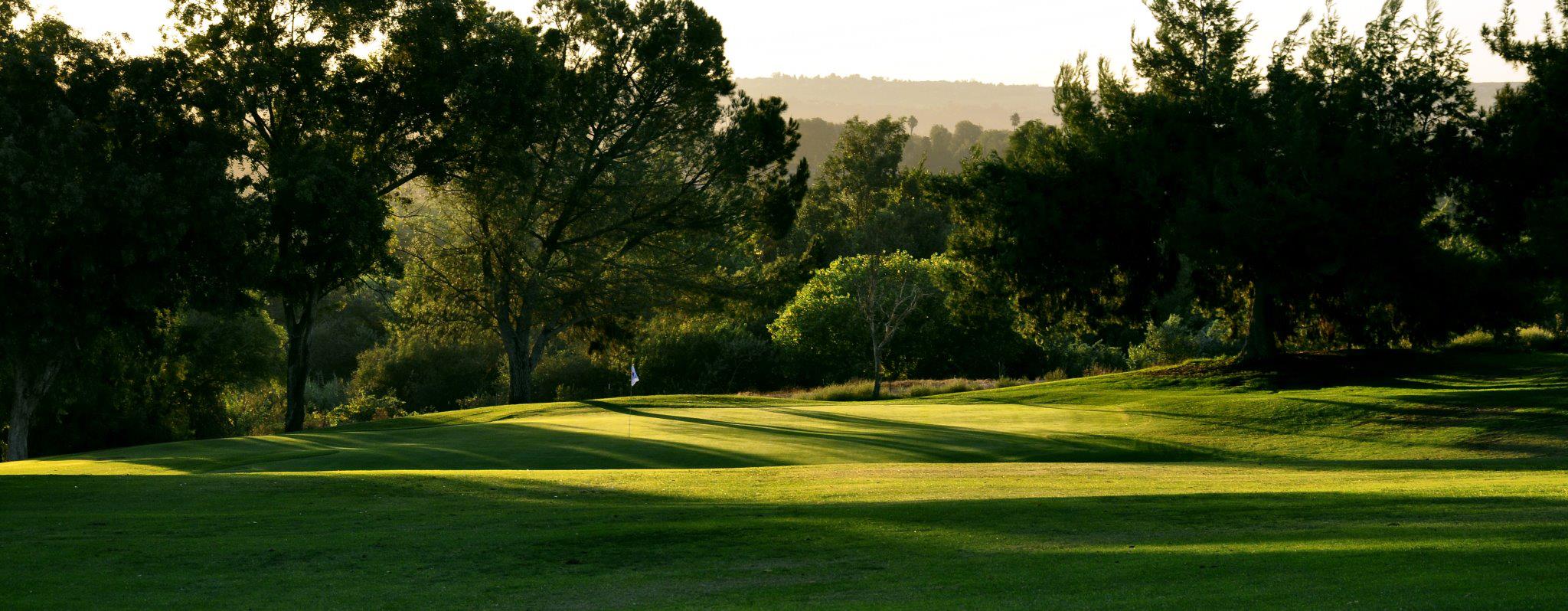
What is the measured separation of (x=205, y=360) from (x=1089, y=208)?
35.8 meters

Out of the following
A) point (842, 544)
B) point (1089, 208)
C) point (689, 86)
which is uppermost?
point (689, 86)

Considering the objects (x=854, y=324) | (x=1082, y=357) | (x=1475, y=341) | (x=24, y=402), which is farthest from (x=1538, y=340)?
(x=24, y=402)

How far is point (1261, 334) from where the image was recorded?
3762 centimetres

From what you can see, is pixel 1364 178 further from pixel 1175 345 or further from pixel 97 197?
pixel 97 197

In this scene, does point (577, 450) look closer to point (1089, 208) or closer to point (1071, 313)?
point (1089, 208)

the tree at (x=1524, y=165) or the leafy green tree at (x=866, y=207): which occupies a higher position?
the leafy green tree at (x=866, y=207)

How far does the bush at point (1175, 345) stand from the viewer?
2343 inches

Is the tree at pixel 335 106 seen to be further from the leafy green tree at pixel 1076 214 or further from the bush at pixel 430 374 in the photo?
the bush at pixel 430 374

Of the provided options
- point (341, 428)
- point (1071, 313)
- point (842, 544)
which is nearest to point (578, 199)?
point (341, 428)

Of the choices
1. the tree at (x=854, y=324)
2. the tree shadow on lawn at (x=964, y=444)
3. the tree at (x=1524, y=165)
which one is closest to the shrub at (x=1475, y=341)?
the tree at (x=1524, y=165)

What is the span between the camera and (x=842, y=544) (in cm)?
1088

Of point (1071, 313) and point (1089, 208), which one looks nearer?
point (1089, 208)

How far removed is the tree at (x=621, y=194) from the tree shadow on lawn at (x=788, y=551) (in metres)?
31.1

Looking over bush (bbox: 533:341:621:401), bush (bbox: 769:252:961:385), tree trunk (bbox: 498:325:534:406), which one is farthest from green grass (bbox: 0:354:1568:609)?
bush (bbox: 533:341:621:401)
